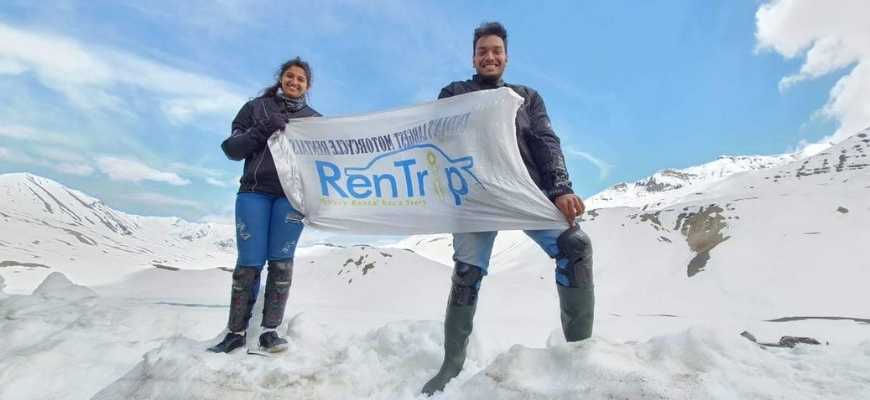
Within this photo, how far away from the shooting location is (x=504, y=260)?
6028cm

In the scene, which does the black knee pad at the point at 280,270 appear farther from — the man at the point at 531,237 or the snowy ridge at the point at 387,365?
the man at the point at 531,237

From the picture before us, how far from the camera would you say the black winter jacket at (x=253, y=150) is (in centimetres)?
385

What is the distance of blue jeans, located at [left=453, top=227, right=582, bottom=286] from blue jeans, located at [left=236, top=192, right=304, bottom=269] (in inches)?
58.9

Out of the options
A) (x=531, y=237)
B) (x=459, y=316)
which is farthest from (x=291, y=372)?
(x=531, y=237)

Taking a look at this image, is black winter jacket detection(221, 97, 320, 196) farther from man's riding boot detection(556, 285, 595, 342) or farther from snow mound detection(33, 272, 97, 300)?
snow mound detection(33, 272, 97, 300)

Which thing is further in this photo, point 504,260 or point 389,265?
point 504,260

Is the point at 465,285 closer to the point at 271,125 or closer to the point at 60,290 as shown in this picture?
the point at 271,125

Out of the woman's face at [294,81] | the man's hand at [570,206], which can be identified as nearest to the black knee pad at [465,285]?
the man's hand at [570,206]

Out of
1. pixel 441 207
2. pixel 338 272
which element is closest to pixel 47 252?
pixel 338 272

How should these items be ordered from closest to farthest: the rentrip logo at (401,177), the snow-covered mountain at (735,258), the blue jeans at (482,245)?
the blue jeans at (482,245), the rentrip logo at (401,177), the snow-covered mountain at (735,258)

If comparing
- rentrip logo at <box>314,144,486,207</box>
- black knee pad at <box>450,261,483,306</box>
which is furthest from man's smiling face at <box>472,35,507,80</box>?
black knee pad at <box>450,261,483,306</box>

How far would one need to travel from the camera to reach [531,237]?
323 cm

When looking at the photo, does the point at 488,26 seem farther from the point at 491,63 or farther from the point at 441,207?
the point at 441,207

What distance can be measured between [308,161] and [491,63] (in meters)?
1.86
